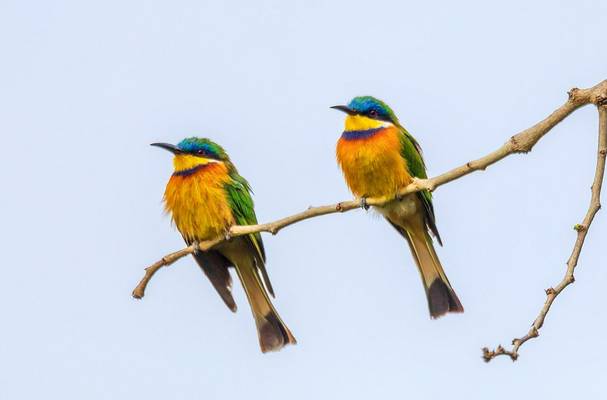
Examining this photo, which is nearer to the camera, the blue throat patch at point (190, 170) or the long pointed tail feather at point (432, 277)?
the long pointed tail feather at point (432, 277)

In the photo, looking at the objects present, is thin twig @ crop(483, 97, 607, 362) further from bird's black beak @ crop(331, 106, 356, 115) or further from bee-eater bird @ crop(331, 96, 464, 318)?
bird's black beak @ crop(331, 106, 356, 115)

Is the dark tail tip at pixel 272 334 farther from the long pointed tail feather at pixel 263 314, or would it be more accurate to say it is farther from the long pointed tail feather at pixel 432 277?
the long pointed tail feather at pixel 432 277

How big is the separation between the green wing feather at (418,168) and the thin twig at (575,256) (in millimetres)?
2843

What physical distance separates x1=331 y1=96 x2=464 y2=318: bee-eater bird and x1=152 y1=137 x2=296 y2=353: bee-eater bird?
84 cm

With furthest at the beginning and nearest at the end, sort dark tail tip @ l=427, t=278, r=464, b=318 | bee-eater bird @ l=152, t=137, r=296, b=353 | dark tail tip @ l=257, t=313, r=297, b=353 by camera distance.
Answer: bee-eater bird @ l=152, t=137, r=296, b=353, dark tail tip @ l=257, t=313, r=297, b=353, dark tail tip @ l=427, t=278, r=464, b=318

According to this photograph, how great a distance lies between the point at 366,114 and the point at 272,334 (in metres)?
1.46

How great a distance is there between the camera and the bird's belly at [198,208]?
629cm

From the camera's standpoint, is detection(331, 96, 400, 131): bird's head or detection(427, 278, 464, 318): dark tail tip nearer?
detection(427, 278, 464, 318): dark tail tip

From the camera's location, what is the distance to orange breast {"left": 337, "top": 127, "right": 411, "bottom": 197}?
5758mm

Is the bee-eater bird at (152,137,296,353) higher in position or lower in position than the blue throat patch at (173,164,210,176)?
lower

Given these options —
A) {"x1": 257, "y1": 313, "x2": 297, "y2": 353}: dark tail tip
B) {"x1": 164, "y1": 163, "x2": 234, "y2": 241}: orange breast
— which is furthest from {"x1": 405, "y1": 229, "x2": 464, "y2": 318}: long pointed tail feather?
{"x1": 164, "y1": 163, "x2": 234, "y2": 241}: orange breast

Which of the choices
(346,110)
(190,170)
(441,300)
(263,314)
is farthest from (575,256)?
(190,170)

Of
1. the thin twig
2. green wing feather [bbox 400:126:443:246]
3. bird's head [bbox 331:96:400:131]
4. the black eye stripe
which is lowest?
the thin twig

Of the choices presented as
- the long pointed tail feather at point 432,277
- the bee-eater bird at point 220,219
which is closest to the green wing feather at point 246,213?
the bee-eater bird at point 220,219
